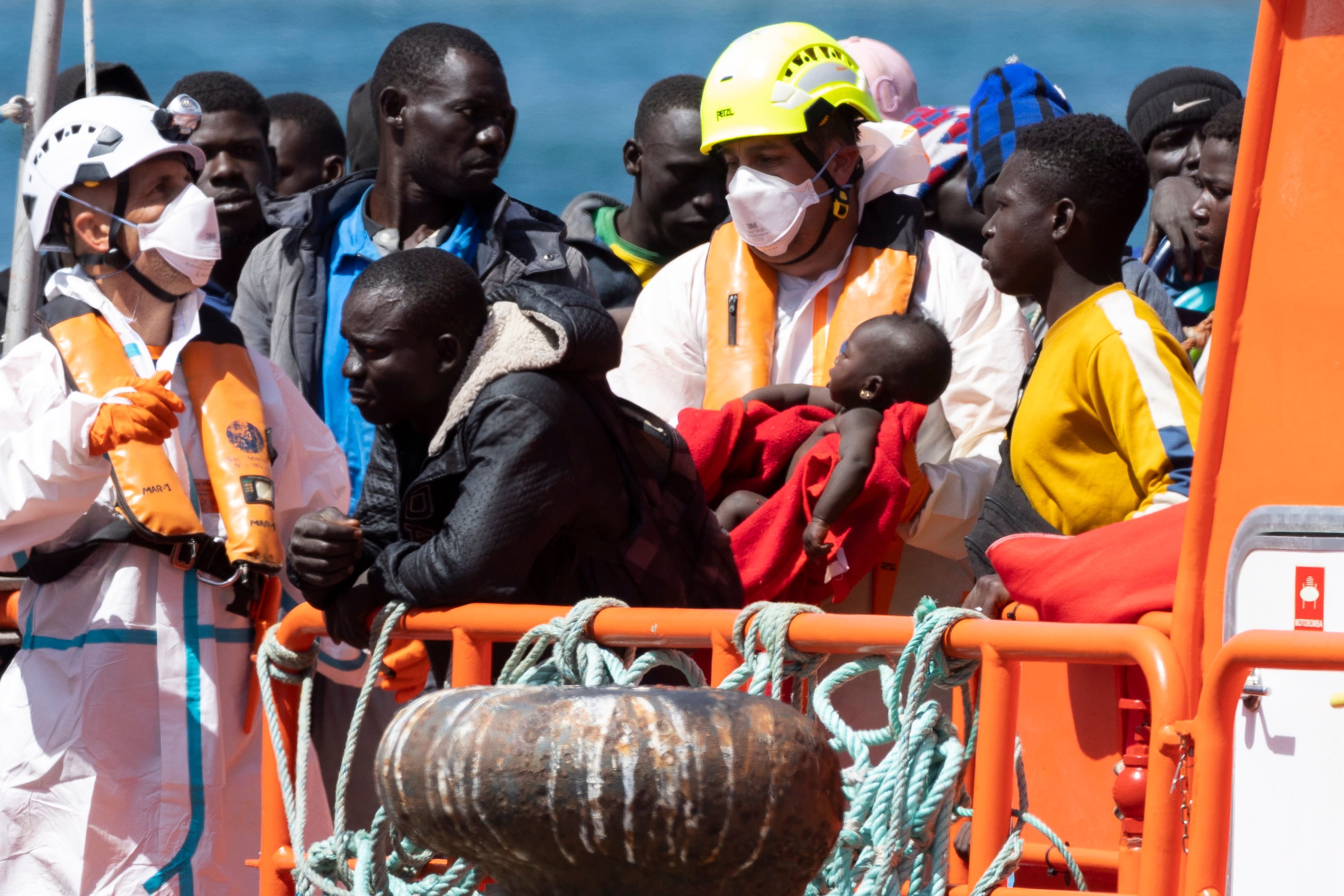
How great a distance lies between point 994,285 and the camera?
394cm

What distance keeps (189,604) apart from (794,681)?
1.57m

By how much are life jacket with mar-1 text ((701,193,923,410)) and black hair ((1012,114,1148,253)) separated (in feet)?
2.60

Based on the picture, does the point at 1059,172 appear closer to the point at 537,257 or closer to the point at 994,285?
the point at 994,285

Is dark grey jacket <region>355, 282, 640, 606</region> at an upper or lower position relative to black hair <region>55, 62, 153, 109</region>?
lower

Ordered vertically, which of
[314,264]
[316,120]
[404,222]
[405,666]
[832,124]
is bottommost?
[405,666]

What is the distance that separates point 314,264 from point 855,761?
114 inches

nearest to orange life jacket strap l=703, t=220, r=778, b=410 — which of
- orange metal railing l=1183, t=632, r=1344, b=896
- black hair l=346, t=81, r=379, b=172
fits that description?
black hair l=346, t=81, r=379, b=172

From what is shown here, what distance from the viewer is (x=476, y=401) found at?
3.27 meters

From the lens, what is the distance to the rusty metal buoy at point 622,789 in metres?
1.41

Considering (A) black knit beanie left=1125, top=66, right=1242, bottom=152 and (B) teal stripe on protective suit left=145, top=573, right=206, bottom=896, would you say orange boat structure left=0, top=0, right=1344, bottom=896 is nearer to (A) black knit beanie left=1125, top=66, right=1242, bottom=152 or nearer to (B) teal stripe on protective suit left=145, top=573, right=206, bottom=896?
(B) teal stripe on protective suit left=145, top=573, right=206, bottom=896

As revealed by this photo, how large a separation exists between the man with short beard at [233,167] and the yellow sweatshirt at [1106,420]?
3118 millimetres

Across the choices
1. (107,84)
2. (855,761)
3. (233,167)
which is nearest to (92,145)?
(233,167)

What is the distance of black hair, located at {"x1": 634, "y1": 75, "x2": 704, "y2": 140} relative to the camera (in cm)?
576

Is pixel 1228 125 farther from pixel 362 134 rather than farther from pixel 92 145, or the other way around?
pixel 362 134
